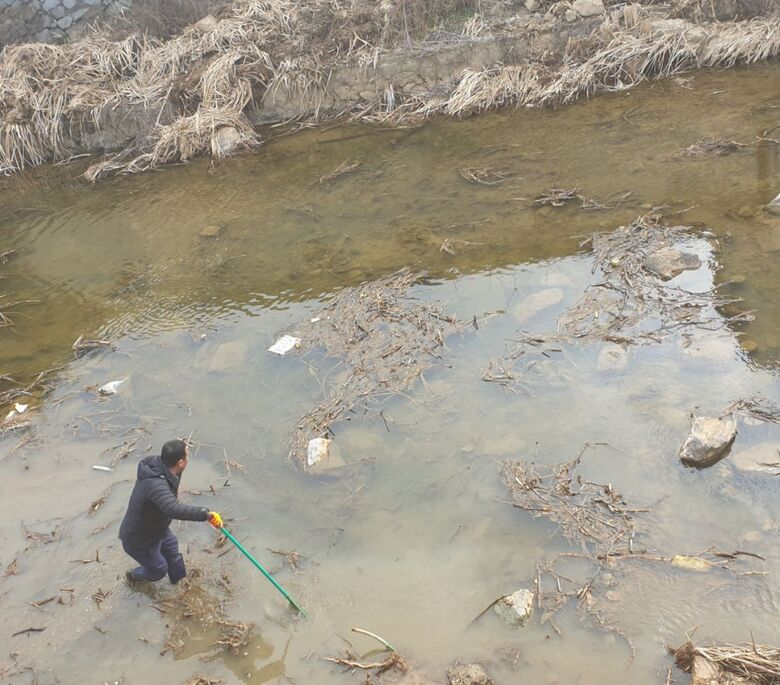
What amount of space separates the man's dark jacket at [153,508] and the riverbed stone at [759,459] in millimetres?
4034

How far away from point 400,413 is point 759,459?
3.00 metres

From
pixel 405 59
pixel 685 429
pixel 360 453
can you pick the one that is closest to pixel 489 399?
pixel 360 453

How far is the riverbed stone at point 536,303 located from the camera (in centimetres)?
712

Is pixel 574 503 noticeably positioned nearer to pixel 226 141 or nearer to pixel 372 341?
pixel 372 341

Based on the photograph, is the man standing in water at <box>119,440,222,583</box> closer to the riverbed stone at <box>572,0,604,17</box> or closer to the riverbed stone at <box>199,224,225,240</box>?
the riverbed stone at <box>199,224,225,240</box>

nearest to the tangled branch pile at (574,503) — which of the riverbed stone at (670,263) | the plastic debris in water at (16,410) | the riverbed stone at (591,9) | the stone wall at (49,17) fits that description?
the riverbed stone at (670,263)

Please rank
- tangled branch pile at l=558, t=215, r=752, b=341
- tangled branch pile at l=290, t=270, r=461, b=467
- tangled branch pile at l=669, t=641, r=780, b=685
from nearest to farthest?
tangled branch pile at l=669, t=641, r=780, b=685 < tangled branch pile at l=290, t=270, r=461, b=467 < tangled branch pile at l=558, t=215, r=752, b=341

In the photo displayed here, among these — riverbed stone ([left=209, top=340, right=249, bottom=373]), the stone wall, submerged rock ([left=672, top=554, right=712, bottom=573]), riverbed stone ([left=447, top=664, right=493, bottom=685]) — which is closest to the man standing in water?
riverbed stone ([left=447, top=664, right=493, bottom=685])

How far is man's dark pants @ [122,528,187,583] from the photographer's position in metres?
4.73

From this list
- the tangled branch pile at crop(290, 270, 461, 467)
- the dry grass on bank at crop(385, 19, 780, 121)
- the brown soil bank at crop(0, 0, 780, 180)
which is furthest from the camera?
the brown soil bank at crop(0, 0, 780, 180)

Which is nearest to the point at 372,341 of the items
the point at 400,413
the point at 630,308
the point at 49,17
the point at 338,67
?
the point at 400,413

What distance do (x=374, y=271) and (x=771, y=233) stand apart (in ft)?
15.5

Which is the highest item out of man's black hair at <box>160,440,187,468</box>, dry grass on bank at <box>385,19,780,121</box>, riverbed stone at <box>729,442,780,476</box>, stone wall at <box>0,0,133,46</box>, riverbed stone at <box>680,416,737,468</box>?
stone wall at <box>0,0,133,46</box>

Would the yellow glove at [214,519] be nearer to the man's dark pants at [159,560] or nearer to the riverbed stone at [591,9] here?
the man's dark pants at [159,560]
